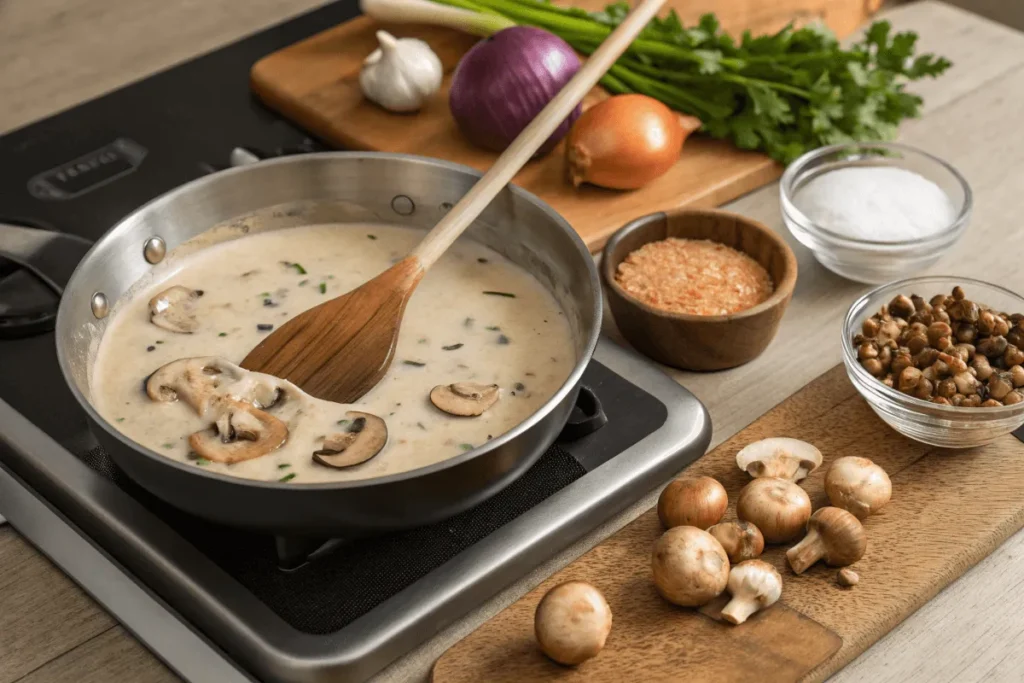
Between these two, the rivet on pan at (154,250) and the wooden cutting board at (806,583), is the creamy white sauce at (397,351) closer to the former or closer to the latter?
the rivet on pan at (154,250)

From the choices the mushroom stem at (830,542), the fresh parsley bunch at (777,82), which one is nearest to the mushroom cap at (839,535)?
the mushroom stem at (830,542)

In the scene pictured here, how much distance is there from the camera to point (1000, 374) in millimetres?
1140

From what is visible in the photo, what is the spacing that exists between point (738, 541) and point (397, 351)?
0.36 m

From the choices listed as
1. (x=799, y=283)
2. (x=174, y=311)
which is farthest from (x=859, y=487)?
(x=174, y=311)

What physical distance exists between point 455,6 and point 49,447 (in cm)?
88

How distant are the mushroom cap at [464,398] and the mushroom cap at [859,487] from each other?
30cm

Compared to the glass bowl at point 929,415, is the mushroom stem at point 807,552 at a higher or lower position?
lower

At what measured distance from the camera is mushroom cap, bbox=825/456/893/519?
1032 millimetres

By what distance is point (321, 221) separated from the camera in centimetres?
129

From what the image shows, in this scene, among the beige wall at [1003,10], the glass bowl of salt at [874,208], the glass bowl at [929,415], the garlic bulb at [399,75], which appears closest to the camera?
the glass bowl at [929,415]

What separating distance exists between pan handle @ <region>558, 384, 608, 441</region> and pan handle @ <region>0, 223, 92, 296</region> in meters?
0.58

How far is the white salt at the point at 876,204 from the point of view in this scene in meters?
1.36

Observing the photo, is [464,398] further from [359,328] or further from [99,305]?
[99,305]

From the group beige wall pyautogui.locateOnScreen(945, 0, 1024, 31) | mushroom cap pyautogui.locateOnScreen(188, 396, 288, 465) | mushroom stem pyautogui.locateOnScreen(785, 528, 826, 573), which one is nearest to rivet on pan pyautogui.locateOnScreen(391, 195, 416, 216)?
mushroom cap pyautogui.locateOnScreen(188, 396, 288, 465)
